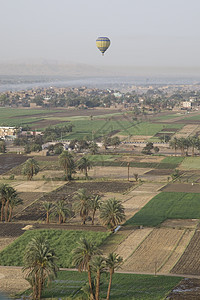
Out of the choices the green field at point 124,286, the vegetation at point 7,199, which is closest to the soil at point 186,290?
the green field at point 124,286

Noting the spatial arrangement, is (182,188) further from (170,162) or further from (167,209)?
(170,162)

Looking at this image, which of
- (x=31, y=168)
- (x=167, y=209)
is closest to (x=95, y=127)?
(x=31, y=168)

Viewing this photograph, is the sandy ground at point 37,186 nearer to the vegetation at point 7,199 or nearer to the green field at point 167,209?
the vegetation at point 7,199

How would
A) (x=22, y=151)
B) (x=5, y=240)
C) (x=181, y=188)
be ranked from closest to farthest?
(x=5, y=240) < (x=181, y=188) < (x=22, y=151)

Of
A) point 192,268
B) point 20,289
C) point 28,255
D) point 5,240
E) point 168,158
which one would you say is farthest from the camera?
point 168,158

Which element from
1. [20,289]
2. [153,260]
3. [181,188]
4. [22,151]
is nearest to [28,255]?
[20,289]

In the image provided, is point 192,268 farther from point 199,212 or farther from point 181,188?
point 181,188
